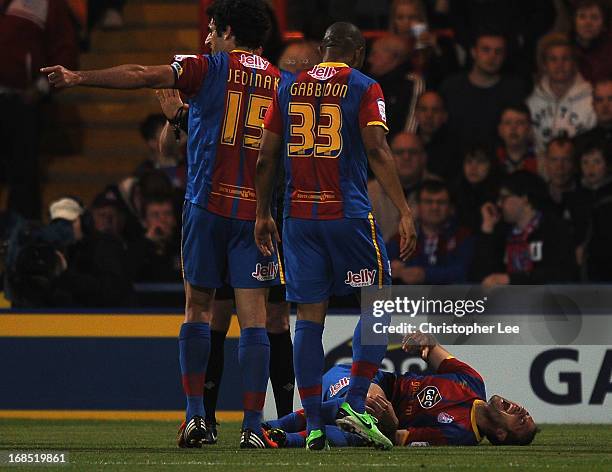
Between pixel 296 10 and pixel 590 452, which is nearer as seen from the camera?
pixel 590 452

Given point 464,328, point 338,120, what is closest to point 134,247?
point 464,328

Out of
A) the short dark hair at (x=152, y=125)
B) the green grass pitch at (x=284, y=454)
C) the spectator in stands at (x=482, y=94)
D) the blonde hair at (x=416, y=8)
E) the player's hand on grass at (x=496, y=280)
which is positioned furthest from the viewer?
the blonde hair at (x=416, y=8)

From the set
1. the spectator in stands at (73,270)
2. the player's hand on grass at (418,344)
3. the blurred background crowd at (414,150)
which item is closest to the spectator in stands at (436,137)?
the blurred background crowd at (414,150)

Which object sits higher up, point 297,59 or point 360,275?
point 297,59

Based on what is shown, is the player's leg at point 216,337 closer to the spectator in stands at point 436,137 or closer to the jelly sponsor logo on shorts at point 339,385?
the jelly sponsor logo on shorts at point 339,385

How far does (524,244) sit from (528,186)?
1.49ft

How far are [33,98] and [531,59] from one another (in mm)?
4286

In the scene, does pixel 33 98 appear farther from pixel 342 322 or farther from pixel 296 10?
pixel 342 322

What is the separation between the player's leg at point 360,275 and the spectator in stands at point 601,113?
192 inches

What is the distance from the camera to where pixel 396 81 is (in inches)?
538

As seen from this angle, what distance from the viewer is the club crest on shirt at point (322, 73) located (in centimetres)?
819

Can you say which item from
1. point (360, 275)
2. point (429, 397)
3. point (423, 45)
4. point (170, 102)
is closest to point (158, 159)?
point (423, 45)

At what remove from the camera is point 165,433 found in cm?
1017

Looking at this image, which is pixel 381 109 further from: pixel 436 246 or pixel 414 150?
pixel 414 150
